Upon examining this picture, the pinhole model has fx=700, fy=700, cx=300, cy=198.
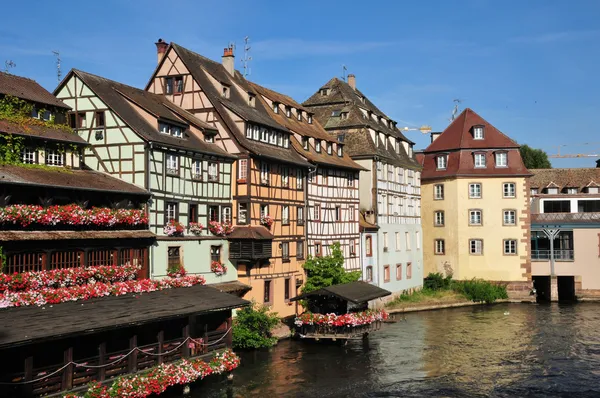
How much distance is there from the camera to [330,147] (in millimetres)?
46781

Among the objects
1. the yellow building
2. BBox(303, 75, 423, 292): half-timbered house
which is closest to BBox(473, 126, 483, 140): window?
the yellow building

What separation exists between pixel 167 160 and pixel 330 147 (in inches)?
683

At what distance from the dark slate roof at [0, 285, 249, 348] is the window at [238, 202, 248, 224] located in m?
7.13

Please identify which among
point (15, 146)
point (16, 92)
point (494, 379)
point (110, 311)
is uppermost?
point (16, 92)

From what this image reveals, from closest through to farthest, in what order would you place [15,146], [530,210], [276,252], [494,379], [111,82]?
[15,146]
[494,379]
[111,82]
[276,252]
[530,210]

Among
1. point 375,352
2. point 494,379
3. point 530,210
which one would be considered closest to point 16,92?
point 375,352

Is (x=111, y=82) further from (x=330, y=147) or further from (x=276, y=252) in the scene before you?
(x=330, y=147)

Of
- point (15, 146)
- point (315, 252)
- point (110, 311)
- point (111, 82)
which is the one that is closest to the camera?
point (110, 311)

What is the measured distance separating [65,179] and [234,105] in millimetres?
13812

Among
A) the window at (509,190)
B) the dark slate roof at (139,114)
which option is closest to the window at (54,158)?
the dark slate roof at (139,114)

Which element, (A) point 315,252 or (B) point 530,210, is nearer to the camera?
(A) point 315,252

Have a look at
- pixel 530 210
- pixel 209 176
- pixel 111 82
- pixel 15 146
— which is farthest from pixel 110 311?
pixel 530 210

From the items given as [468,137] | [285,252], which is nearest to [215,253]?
[285,252]

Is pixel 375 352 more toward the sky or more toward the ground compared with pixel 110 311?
more toward the ground
